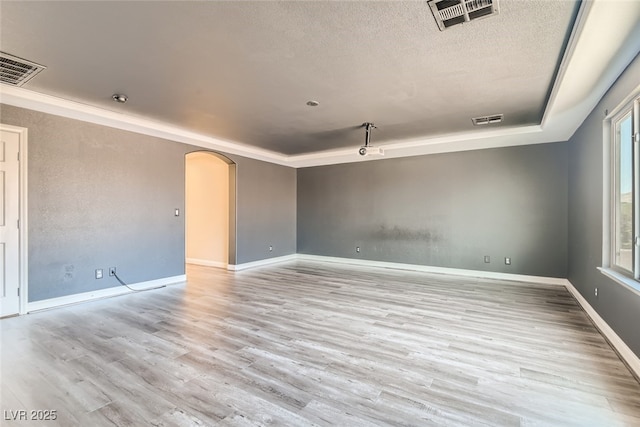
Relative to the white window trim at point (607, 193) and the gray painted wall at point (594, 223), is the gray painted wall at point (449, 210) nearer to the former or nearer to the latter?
the gray painted wall at point (594, 223)

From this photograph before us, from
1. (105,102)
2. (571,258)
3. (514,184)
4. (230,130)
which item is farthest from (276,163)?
(571,258)

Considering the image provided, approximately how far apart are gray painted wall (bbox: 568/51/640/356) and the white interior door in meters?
6.30

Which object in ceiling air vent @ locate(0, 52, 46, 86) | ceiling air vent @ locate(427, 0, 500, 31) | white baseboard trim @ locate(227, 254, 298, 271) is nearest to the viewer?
ceiling air vent @ locate(427, 0, 500, 31)

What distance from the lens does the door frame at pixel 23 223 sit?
3.69 metres

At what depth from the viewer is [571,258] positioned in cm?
485

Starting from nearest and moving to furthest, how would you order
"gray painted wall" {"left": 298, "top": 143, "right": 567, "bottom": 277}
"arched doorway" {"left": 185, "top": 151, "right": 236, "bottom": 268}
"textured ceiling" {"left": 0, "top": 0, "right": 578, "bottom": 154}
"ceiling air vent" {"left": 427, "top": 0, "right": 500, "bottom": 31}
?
"ceiling air vent" {"left": 427, "top": 0, "right": 500, "bottom": 31}, "textured ceiling" {"left": 0, "top": 0, "right": 578, "bottom": 154}, "gray painted wall" {"left": 298, "top": 143, "right": 567, "bottom": 277}, "arched doorway" {"left": 185, "top": 151, "right": 236, "bottom": 268}

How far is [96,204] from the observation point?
14.5ft

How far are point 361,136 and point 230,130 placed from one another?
93.8 inches

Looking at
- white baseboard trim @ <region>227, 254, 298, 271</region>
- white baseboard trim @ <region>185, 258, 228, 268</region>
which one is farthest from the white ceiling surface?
white baseboard trim @ <region>185, 258, 228, 268</region>

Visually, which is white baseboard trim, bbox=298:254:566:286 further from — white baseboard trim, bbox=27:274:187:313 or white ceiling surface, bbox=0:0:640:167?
white baseboard trim, bbox=27:274:187:313

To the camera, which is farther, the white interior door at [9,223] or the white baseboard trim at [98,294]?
the white baseboard trim at [98,294]

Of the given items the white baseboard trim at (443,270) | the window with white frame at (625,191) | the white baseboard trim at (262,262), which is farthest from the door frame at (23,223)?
the window with white frame at (625,191)

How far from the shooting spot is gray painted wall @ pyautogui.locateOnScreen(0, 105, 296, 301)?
3.86 meters

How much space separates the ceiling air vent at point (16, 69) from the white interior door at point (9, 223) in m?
0.71
